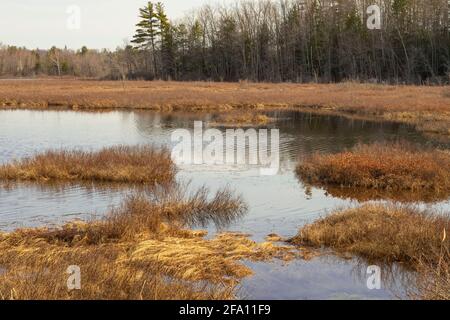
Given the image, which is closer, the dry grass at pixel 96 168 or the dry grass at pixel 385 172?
the dry grass at pixel 385 172

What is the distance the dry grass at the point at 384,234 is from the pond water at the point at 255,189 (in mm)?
628

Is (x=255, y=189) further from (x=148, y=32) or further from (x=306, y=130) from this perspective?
(x=148, y=32)

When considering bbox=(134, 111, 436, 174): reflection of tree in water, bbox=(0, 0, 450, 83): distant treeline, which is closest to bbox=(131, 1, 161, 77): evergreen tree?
bbox=(0, 0, 450, 83): distant treeline

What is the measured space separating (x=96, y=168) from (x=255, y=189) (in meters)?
5.58

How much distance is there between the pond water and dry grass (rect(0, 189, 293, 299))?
27.2 inches

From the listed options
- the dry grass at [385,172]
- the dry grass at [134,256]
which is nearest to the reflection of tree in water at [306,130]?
the dry grass at [385,172]

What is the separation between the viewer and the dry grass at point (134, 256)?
7520 mm

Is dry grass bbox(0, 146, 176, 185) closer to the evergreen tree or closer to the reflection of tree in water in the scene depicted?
the reflection of tree in water

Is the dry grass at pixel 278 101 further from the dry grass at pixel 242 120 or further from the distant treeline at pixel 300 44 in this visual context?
the distant treeline at pixel 300 44

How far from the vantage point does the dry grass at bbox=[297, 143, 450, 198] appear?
56.9 feet

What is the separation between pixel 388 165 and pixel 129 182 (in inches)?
341

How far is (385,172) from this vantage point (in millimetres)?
17797

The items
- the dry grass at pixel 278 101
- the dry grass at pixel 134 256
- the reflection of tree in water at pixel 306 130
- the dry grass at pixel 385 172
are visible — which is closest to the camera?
the dry grass at pixel 134 256
